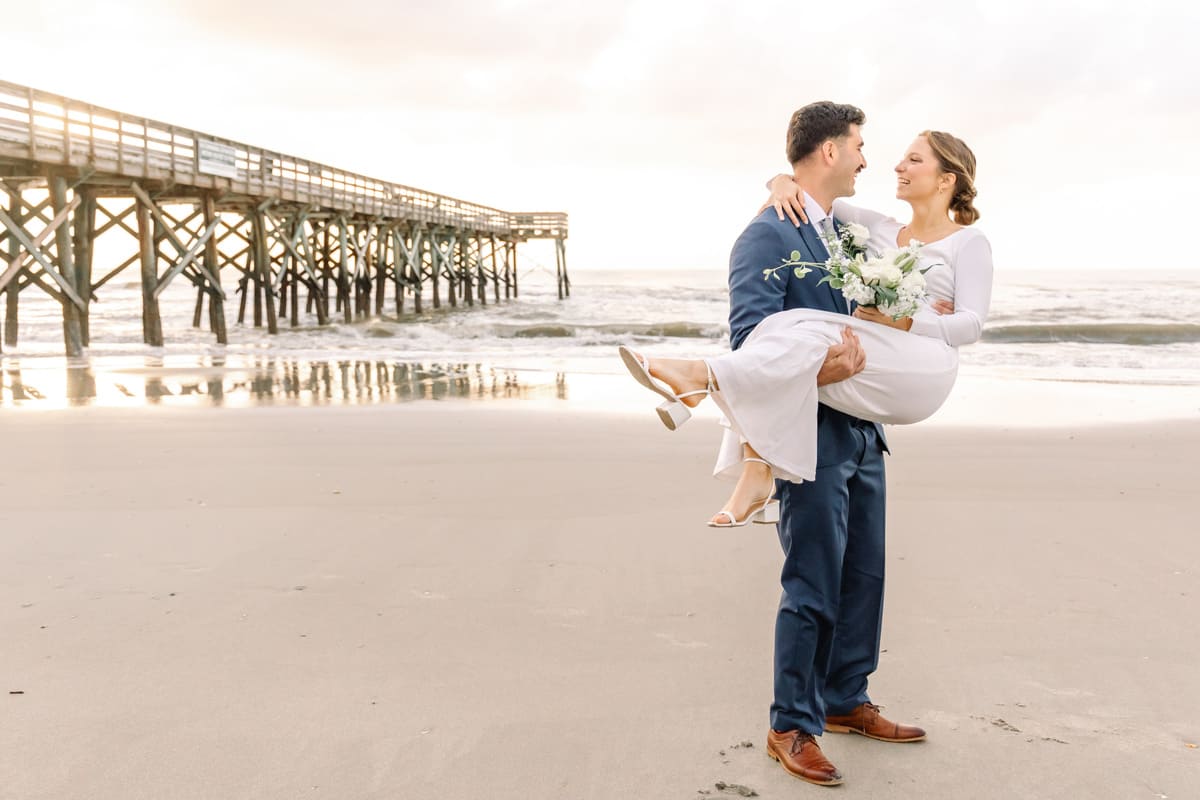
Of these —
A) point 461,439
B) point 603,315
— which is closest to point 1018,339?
point 603,315

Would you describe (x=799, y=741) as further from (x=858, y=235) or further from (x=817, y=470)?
(x=858, y=235)

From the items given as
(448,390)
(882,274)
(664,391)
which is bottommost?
(448,390)

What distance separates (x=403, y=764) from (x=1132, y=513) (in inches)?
164

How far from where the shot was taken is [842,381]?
8.40 feet

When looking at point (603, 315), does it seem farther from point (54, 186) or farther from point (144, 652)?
point (144, 652)

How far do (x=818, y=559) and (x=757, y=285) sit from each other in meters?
0.70

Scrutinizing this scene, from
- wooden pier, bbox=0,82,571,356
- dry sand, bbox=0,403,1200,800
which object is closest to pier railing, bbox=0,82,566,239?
wooden pier, bbox=0,82,571,356

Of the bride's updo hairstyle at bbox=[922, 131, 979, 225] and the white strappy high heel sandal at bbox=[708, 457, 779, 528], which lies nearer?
the white strappy high heel sandal at bbox=[708, 457, 779, 528]

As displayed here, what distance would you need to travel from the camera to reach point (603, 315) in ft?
116

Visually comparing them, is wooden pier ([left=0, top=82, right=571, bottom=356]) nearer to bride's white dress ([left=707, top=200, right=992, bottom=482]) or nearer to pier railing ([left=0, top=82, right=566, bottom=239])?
pier railing ([left=0, top=82, right=566, bottom=239])

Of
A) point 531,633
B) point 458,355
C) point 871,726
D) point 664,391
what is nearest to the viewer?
point 664,391

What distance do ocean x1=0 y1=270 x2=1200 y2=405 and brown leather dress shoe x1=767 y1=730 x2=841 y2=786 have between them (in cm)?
796

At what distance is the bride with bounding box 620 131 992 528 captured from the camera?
8.13 ft

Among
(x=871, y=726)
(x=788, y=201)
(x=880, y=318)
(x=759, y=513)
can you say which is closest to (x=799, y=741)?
(x=871, y=726)
